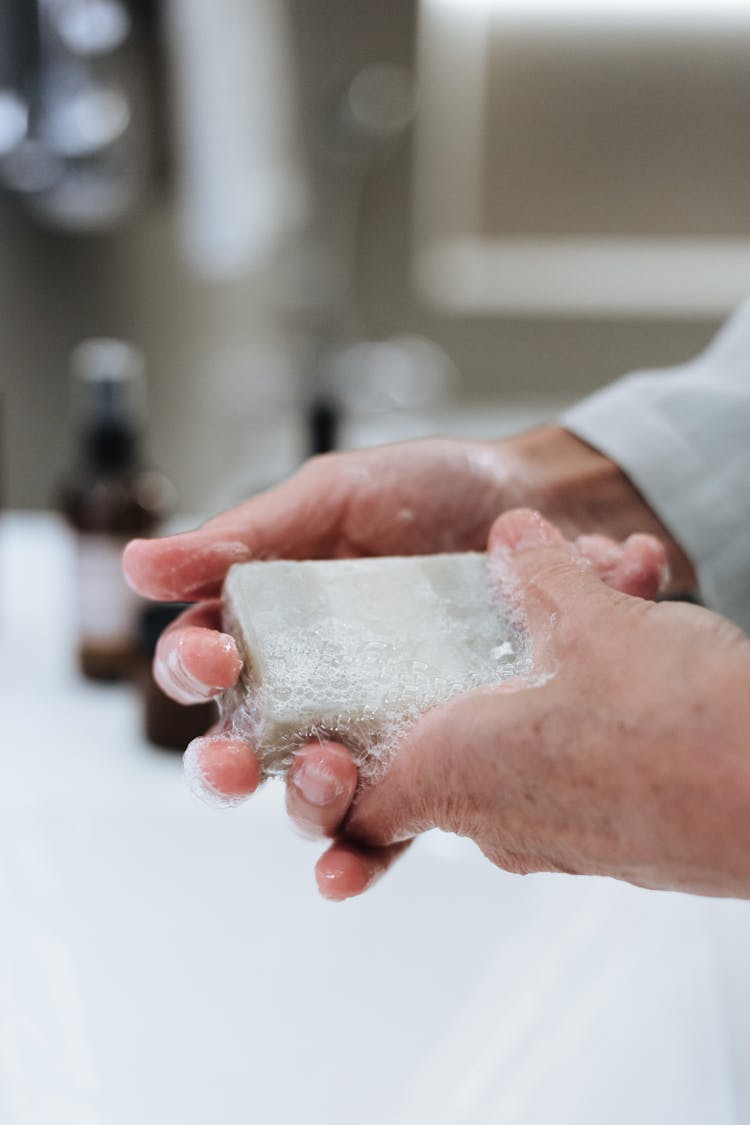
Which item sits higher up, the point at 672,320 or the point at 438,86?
the point at 438,86

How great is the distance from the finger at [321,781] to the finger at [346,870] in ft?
0.06

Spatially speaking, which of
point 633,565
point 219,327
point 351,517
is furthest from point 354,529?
point 219,327

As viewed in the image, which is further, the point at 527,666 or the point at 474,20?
the point at 474,20

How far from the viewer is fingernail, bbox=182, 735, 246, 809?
327 mm

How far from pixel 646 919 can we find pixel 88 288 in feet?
2.06

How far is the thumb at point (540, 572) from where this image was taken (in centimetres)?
32

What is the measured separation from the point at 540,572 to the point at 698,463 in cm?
17

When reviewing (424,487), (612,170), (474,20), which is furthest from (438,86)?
(424,487)

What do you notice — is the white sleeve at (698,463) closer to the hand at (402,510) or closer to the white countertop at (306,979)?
the hand at (402,510)

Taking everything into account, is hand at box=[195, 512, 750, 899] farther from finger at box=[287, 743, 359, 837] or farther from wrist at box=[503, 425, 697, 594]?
wrist at box=[503, 425, 697, 594]

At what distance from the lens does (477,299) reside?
1.38 m

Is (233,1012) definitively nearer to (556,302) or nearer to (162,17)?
(162,17)

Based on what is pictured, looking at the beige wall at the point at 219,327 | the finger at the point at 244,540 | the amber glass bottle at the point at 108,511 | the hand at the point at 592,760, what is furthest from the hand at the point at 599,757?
the beige wall at the point at 219,327

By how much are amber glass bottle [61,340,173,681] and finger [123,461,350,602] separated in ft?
0.53
